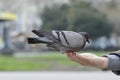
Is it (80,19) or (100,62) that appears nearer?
(100,62)

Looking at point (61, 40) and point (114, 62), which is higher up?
point (61, 40)

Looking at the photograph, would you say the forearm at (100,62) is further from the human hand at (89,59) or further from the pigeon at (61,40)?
the pigeon at (61,40)

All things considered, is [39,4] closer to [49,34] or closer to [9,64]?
[9,64]

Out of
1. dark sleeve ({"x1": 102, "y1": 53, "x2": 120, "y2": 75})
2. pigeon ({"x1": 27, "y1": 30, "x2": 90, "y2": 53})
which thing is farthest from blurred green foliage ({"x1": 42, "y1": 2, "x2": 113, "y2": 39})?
pigeon ({"x1": 27, "y1": 30, "x2": 90, "y2": 53})

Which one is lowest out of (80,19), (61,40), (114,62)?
(114,62)

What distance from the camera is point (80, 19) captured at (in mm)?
51531

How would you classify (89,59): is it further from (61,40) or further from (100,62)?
(61,40)

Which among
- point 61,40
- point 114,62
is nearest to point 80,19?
point 114,62

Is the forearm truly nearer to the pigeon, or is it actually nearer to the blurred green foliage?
the pigeon

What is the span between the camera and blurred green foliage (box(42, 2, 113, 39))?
49.9 metres

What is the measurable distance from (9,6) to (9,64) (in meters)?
58.3


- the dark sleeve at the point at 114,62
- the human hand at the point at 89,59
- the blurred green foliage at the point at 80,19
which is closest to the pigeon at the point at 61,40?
the human hand at the point at 89,59

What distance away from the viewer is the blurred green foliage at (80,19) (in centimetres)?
4994

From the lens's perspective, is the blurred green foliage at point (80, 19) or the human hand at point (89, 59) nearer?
the human hand at point (89, 59)
